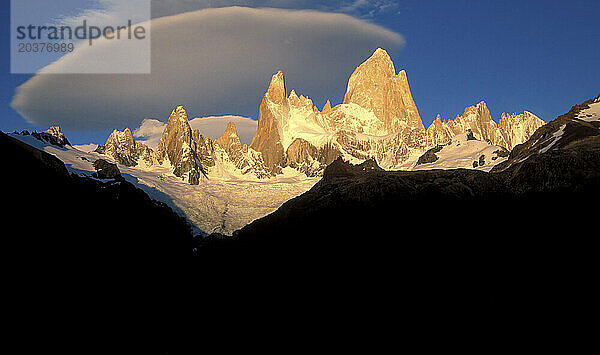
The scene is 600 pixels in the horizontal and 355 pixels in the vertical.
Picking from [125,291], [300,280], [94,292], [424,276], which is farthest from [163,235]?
[424,276]

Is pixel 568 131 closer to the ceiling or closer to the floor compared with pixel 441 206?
closer to the ceiling

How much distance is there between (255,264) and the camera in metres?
23.8

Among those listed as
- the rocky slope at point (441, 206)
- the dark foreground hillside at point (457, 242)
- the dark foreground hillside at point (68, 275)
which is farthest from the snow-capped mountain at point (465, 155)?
the dark foreground hillside at point (68, 275)

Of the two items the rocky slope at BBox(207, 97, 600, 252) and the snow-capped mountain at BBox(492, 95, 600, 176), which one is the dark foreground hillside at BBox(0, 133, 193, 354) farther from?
the snow-capped mountain at BBox(492, 95, 600, 176)

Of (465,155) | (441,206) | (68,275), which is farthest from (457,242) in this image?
(465,155)

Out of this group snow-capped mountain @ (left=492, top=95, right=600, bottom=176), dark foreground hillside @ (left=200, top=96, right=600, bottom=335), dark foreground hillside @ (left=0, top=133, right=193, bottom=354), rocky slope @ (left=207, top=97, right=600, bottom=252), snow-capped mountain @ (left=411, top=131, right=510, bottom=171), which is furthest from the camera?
snow-capped mountain @ (left=411, top=131, right=510, bottom=171)

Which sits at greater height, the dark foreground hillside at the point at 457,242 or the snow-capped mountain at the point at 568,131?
the snow-capped mountain at the point at 568,131

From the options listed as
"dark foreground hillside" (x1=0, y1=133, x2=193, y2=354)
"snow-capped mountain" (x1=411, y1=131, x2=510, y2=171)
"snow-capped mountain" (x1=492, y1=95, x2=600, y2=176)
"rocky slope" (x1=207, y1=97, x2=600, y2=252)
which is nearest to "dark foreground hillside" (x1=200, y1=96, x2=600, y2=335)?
"rocky slope" (x1=207, y1=97, x2=600, y2=252)

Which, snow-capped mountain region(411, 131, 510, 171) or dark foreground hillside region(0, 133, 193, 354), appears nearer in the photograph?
dark foreground hillside region(0, 133, 193, 354)

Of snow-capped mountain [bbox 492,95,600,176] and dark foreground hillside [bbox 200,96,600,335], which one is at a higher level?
snow-capped mountain [bbox 492,95,600,176]

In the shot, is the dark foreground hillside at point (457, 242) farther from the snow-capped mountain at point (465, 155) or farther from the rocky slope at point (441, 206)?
the snow-capped mountain at point (465, 155)

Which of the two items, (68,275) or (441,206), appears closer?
(441,206)

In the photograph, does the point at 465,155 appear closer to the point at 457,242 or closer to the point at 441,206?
the point at 441,206

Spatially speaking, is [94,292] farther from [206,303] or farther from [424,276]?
[424,276]
